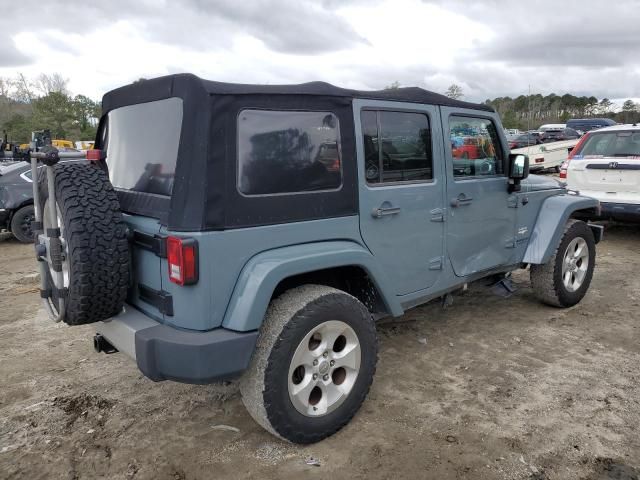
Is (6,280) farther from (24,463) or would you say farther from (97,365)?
(24,463)

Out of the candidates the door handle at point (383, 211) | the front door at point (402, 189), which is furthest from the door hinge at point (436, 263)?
the door handle at point (383, 211)

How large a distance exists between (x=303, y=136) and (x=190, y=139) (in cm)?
64

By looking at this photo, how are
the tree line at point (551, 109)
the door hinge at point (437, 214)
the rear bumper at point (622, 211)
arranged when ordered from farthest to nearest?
the tree line at point (551, 109) < the rear bumper at point (622, 211) < the door hinge at point (437, 214)

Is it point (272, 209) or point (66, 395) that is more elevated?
point (272, 209)

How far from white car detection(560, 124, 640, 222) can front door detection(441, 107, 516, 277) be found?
12.3ft

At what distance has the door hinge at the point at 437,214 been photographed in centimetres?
349

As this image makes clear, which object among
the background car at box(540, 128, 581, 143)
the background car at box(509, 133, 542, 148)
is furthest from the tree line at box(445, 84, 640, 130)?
the background car at box(509, 133, 542, 148)

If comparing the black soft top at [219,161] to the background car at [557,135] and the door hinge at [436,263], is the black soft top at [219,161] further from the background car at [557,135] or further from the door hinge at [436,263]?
the background car at [557,135]

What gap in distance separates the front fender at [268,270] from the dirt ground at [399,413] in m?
0.84

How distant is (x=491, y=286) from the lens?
461 cm

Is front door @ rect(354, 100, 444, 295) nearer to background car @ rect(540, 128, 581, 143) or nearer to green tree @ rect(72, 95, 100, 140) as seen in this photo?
background car @ rect(540, 128, 581, 143)

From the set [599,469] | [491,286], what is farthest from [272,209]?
[491,286]

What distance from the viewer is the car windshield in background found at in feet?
23.9

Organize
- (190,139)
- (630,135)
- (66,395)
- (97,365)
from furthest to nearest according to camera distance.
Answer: (630,135), (97,365), (66,395), (190,139)
